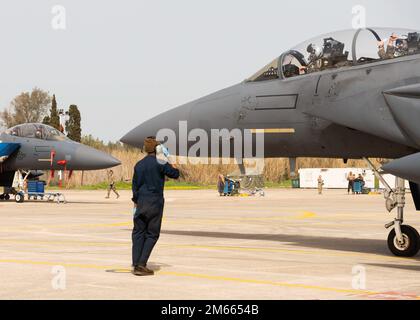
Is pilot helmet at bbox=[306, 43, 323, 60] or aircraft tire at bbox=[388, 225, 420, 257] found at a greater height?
pilot helmet at bbox=[306, 43, 323, 60]

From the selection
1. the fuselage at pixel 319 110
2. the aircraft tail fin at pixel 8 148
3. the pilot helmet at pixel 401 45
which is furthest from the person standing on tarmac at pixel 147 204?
the aircraft tail fin at pixel 8 148

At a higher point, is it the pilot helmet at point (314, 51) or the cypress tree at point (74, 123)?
the cypress tree at point (74, 123)

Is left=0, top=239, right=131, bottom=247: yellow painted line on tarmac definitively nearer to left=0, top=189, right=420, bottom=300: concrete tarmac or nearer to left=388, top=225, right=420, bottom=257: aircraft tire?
left=0, top=189, right=420, bottom=300: concrete tarmac

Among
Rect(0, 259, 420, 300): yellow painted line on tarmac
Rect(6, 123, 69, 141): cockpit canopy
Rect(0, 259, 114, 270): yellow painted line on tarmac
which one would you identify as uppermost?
Rect(6, 123, 69, 141): cockpit canopy

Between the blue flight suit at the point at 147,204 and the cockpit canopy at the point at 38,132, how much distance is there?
992 inches

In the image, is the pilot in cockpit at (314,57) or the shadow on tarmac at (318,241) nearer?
the pilot in cockpit at (314,57)

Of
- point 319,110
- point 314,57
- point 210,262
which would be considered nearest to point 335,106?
point 319,110

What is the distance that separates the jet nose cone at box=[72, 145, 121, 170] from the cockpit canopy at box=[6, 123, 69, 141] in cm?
162

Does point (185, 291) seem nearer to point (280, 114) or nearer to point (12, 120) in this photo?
point (280, 114)

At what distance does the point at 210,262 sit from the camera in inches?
537

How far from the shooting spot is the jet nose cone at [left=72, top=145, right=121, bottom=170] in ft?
116

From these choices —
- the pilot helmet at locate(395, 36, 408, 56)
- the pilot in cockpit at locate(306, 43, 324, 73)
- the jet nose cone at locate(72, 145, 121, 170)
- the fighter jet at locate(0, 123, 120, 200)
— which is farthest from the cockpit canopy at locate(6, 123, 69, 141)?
the pilot helmet at locate(395, 36, 408, 56)

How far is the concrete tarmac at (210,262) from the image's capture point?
10336mm

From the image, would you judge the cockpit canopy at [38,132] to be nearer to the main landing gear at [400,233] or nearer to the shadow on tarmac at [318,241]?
the shadow on tarmac at [318,241]
